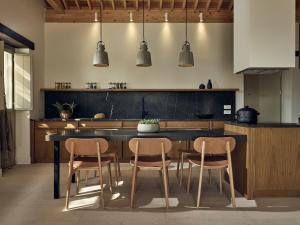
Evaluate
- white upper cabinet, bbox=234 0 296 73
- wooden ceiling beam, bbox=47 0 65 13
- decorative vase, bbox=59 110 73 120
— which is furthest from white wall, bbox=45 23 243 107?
white upper cabinet, bbox=234 0 296 73

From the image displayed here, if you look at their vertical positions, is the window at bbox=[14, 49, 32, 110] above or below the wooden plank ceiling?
below

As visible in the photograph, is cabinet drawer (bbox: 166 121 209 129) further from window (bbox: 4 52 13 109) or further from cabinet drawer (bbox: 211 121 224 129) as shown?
window (bbox: 4 52 13 109)

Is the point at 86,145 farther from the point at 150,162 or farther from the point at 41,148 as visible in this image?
Answer: the point at 41,148

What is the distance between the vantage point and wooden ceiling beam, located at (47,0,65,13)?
6.81 metres

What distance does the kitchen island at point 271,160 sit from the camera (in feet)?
12.8

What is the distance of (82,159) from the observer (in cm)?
405

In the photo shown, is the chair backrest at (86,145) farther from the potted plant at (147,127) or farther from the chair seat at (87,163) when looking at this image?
the potted plant at (147,127)

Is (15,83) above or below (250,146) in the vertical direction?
above

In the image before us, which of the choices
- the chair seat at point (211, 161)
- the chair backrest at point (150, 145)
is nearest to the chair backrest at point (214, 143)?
the chair seat at point (211, 161)

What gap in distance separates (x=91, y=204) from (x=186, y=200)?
1088 millimetres

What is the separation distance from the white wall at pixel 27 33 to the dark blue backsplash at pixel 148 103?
640 mm

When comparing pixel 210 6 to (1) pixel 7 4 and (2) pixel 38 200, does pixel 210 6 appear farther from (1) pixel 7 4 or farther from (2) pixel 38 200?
(2) pixel 38 200

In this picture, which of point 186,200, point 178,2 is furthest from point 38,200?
point 178,2

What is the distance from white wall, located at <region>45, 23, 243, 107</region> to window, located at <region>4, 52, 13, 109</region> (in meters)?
1.33
